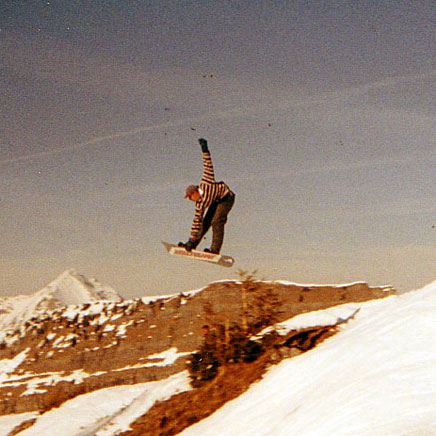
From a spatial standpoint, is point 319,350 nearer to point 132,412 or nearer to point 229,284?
point 132,412

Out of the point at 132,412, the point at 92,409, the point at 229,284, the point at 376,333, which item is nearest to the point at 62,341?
the point at 229,284

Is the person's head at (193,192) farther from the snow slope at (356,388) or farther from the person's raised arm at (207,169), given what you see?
the snow slope at (356,388)

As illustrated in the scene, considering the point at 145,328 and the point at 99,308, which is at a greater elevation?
the point at 99,308

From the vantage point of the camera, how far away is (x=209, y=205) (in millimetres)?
9797

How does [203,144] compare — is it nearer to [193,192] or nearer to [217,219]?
[193,192]

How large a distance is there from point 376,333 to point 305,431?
2623mm

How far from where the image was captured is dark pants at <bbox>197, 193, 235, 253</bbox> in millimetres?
10008

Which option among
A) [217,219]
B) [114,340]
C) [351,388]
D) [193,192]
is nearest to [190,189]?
[193,192]

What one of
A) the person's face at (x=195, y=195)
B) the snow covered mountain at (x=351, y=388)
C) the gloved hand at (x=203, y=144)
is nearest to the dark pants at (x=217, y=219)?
the person's face at (x=195, y=195)

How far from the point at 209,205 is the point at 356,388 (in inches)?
204

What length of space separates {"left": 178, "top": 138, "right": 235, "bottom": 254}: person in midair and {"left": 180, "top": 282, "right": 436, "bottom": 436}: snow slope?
10.1ft

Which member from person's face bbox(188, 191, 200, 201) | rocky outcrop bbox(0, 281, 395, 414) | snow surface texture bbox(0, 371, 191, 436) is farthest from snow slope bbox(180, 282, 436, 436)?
rocky outcrop bbox(0, 281, 395, 414)

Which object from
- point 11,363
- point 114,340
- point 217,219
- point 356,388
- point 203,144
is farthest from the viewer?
point 11,363

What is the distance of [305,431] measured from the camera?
4867mm
